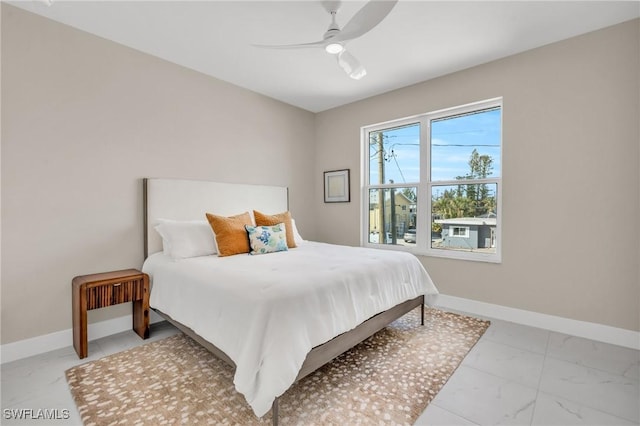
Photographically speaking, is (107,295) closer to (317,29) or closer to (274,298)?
(274,298)

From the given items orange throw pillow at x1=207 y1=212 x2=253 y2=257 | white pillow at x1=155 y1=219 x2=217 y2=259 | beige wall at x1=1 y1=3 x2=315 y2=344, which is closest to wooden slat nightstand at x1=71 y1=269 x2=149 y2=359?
beige wall at x1=1 y1=3 x2=315 y2=344

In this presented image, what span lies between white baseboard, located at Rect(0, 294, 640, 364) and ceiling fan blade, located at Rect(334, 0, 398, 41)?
2.34m

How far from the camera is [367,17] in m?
1.79

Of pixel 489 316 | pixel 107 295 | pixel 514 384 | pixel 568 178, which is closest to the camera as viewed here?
pixel 514 384

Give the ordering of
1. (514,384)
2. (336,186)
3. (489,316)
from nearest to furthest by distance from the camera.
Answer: (514,384) → (489,316) → (336,186)

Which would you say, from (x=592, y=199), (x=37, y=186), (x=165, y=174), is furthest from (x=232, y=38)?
(x=592, y=199)

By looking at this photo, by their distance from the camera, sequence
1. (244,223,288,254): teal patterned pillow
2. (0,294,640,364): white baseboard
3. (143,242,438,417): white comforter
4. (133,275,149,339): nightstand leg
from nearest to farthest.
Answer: (143,242,438,417): white comforter, (0,294,640,364): white baseboard, (133,275,149,339): nightstand leg, (244,223,288,254): teal patterned pillow

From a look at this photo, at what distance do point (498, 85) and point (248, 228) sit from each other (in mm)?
2871

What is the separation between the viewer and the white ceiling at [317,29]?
2.21 m

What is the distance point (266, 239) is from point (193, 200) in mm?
974

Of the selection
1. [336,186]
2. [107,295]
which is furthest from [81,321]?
[336,186]

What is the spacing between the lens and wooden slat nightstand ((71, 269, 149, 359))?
7.30 ft

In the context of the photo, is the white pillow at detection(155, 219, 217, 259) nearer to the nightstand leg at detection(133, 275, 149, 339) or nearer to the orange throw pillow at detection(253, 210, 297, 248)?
the nightstand leg at detection(133, 275, 149, 339)

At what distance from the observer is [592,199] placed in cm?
256
